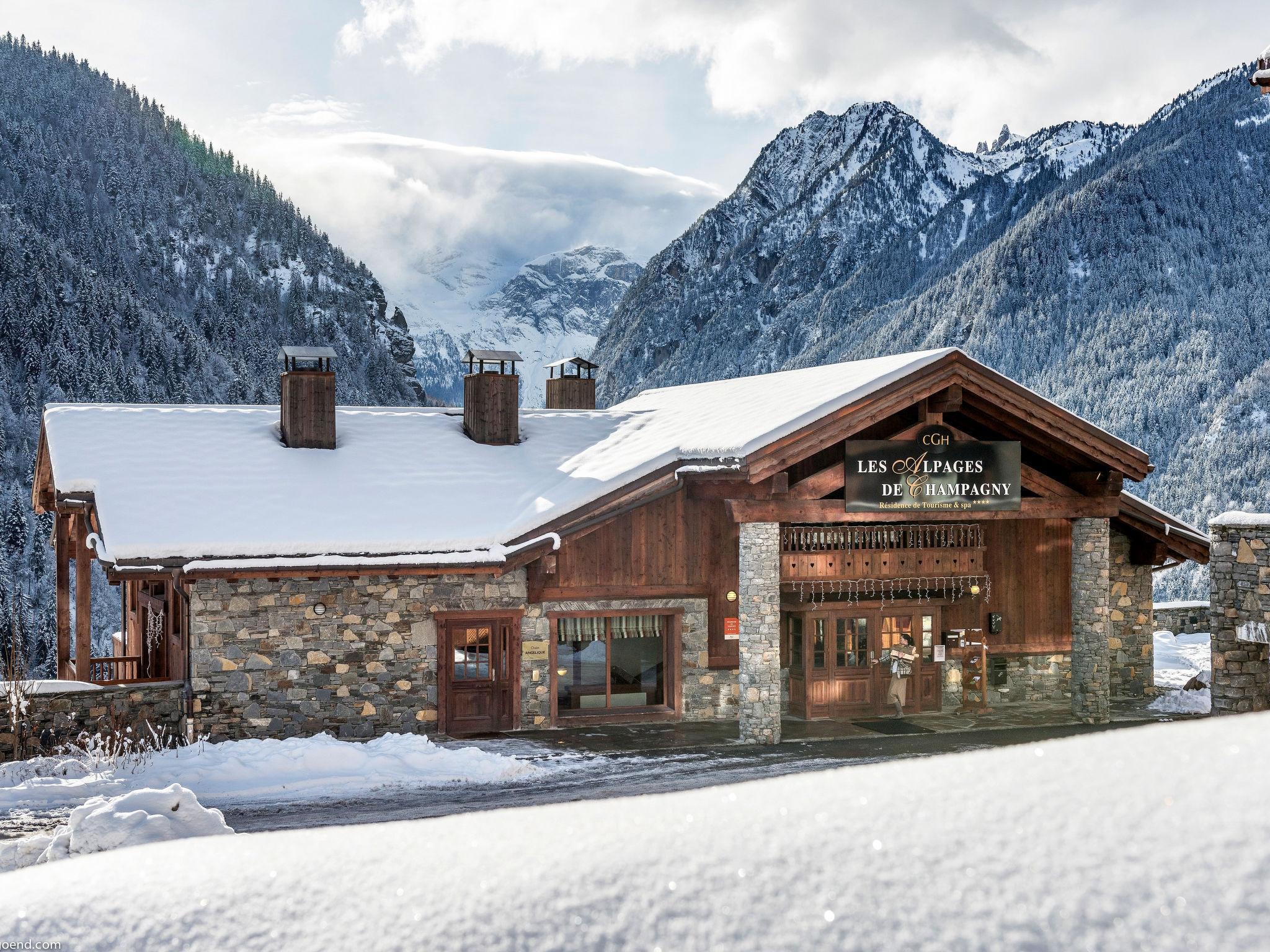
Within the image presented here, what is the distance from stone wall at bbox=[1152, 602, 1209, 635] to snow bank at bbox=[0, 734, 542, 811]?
19.7m

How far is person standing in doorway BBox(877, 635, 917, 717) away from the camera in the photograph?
20.0 meters

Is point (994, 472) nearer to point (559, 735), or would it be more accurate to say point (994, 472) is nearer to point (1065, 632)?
point (1065, 632)

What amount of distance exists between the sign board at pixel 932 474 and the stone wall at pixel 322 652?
19.7ft

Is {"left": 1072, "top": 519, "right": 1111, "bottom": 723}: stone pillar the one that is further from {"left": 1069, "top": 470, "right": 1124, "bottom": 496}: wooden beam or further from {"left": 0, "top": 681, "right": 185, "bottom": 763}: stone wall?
{"left": 0, "top": 681, "right": 185, "bottom": 763}: stone wall

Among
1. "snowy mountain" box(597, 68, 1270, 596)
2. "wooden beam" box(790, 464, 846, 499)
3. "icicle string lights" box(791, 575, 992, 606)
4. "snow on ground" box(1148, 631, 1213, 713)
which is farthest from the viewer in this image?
"snowy mountain" box(597, 68, 1270, 596)

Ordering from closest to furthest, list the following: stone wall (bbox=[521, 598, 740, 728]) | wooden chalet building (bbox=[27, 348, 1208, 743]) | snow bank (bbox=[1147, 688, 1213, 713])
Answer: wooden chalet building (bbox=[27, 348, 1208, 743])
stone wall (bbox=[521, 598, 740, 728])
snow bank (bbox=[1147, 688, 1213, 713])

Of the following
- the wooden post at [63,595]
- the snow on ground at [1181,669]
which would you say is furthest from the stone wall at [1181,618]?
the wooden post at [63,595]

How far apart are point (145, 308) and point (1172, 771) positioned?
100616mm

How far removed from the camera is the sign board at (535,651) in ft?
61.1

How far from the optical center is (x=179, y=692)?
54.8ft

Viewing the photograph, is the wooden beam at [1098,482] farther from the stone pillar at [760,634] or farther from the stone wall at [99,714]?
the stone wall at [99,714]

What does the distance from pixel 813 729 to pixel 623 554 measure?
4.29 m

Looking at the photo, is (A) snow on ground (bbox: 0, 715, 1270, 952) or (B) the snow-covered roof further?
(B) the snow-covered roof

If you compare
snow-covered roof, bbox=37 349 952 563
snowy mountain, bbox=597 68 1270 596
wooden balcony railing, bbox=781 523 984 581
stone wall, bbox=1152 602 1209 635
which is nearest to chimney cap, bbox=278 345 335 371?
snow-covered roof, bbox=37 349 952 563
